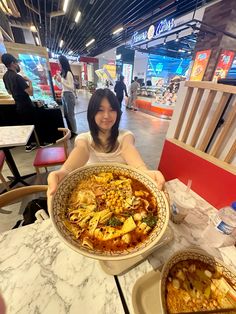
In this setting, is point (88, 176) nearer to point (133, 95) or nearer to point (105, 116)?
point (105, 116)

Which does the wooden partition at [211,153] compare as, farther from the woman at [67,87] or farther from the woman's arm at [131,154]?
the woman at [67,87]

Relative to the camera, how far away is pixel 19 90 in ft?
9.94

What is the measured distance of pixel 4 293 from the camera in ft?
1.87

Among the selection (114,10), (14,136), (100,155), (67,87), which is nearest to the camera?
(100,155)

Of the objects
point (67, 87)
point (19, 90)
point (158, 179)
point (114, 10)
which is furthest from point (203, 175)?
point (114, 10)

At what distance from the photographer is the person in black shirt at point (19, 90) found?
2.82 m

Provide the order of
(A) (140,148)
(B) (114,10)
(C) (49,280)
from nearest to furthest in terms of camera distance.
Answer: (C) (49,280) < (A) (140,148) < (B) (114,10)

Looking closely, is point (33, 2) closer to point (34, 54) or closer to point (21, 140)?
point (34, 54)

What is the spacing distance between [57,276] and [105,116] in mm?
1025

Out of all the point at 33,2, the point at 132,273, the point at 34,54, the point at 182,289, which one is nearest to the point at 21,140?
the point at 132,273

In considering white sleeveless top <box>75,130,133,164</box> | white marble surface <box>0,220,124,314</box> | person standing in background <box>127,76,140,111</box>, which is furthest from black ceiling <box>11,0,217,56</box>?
white marble surface <box>0,220,124,314</box>

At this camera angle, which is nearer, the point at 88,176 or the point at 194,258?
the point at 194,258

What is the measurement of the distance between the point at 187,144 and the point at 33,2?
7.73m

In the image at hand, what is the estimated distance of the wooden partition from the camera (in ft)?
3.41
